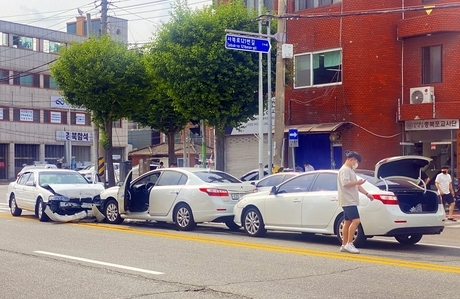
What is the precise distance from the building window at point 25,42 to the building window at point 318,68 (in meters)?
39.9

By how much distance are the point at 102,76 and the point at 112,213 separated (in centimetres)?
1155

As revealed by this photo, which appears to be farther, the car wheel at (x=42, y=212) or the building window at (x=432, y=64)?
the building window at (x=432, y=64)

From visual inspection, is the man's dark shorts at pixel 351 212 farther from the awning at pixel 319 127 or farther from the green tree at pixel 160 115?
the green tree at pixel 160 115

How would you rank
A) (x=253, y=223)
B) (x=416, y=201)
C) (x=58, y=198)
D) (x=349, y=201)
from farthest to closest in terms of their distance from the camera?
(x=58, y=198) → (x=253, y=223) → (x=416, y=201) → (x=349, y=201)

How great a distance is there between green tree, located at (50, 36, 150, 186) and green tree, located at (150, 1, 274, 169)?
2.92 meters

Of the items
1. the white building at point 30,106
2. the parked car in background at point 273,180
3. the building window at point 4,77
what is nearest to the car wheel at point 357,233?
the parked car in background at point 273,180

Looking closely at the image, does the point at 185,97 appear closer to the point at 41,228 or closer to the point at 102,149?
the point at 102,149

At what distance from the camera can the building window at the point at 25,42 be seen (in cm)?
6262

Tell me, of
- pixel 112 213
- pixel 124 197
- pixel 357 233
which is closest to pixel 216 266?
pixel 357 233

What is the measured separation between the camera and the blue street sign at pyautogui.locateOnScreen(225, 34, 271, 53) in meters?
21.0

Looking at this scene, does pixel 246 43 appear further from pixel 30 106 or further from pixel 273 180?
pixel 30 106

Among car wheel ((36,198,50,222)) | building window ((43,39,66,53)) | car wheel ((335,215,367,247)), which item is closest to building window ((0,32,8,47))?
building window ((43,39,66,53))

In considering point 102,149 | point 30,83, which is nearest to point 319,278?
point 102,149

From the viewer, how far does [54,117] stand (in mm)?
65875
